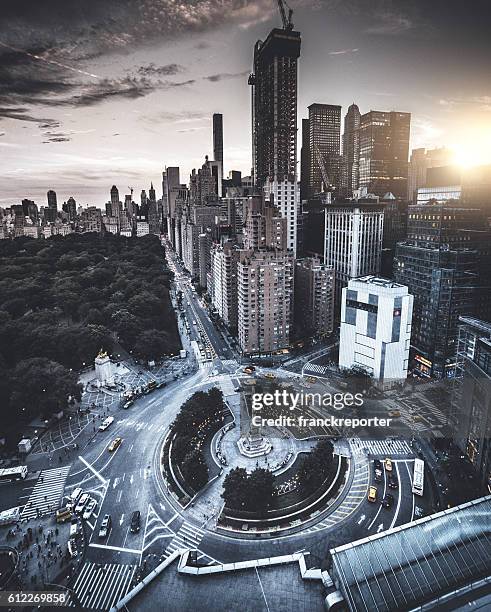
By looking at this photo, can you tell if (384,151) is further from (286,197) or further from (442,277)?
(442,277)

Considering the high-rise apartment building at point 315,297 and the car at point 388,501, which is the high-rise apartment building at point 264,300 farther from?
the car at point 388,501

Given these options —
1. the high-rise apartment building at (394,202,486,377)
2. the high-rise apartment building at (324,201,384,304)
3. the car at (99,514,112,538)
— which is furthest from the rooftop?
the high-rise apartment building at (324,201,384,304)

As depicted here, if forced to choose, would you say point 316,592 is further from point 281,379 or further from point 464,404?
point 281,379

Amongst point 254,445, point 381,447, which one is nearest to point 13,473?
point 254,445

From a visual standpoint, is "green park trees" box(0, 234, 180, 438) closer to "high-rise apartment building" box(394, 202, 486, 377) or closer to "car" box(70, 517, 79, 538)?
"car" box(70, 517, 79, 538)

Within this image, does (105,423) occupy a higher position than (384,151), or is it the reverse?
(384,151)

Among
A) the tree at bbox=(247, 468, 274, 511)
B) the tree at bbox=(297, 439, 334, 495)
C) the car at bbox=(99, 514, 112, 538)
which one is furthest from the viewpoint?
the tree at bbox=(297, 439, 334, 495)

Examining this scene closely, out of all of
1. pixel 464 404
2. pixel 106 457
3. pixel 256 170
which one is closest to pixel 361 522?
pixel 464 404
